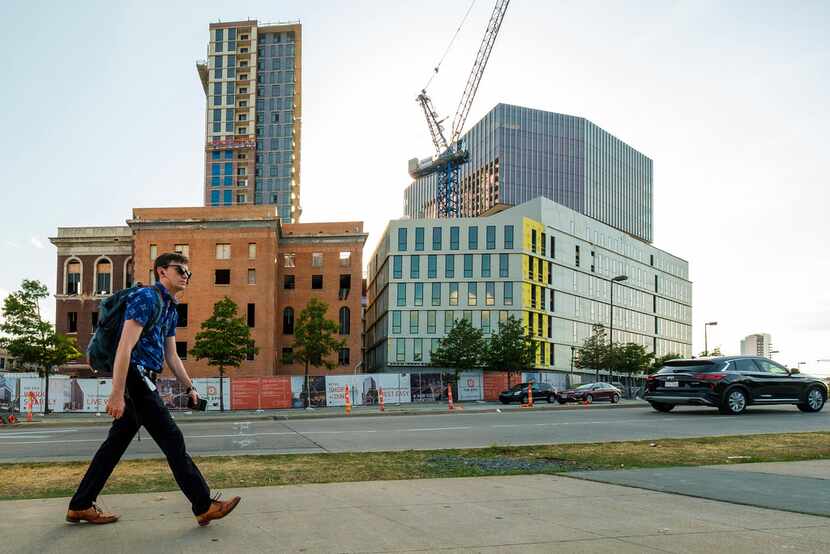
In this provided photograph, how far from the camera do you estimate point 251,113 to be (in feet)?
410

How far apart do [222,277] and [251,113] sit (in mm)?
62595

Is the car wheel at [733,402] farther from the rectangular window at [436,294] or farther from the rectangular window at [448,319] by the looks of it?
the rectangular window at [436,294]

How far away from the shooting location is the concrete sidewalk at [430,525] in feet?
13.9

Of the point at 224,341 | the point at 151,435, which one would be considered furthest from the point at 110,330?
the point at 224,341

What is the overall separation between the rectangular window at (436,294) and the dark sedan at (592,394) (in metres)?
41.1

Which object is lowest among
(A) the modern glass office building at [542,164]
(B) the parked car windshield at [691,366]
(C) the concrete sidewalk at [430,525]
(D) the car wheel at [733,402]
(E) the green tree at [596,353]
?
(E) the green tree at [596,353]

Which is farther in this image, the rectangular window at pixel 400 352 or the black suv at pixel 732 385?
the rectangular window at pixel 400 352

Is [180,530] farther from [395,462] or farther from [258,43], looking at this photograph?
[258,43]

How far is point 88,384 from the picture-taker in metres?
39.4

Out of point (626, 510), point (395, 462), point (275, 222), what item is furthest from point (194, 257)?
point (626, 510)

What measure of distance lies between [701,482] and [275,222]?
6697 cm

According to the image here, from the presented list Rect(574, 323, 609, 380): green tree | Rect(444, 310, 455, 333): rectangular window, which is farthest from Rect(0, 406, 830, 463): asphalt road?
Rect(444, 310, 455, 333): rectangular window

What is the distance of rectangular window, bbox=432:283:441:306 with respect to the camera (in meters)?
81.6

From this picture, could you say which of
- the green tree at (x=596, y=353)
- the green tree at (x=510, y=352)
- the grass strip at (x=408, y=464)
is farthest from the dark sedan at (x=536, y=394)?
the grass strip at (x=408, y=464)
